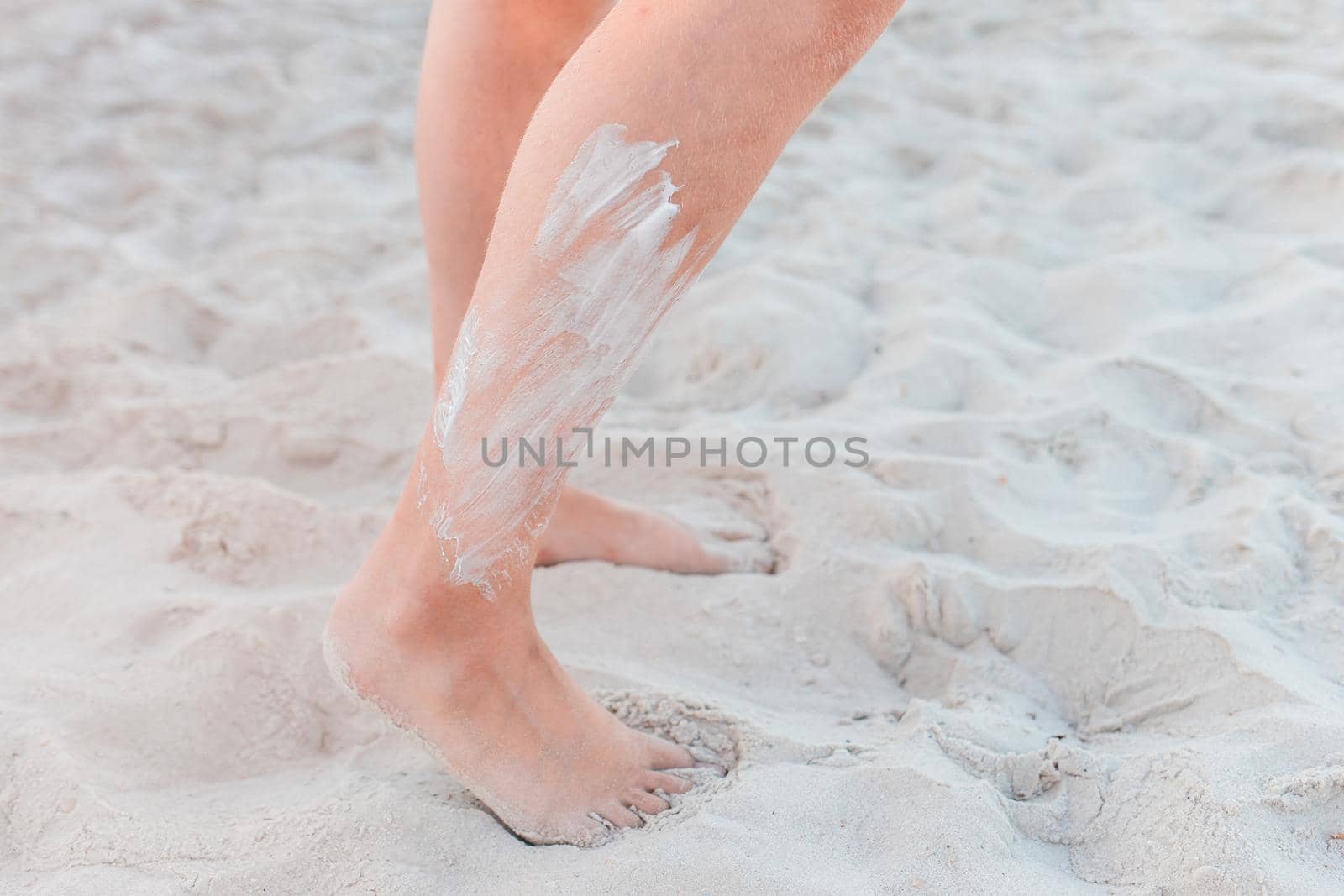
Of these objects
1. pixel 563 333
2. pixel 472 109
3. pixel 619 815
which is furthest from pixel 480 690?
pixel 472 109

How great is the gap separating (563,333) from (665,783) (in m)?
0.43

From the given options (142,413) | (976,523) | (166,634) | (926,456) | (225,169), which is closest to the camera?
Answer: (166,634)

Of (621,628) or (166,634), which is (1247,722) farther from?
(166,634)

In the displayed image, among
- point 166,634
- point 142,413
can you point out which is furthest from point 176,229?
point 166,634

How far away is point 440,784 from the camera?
0.93 metres

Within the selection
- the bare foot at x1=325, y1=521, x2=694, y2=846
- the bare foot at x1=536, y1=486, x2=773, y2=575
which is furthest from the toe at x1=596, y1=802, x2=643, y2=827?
the bare foot at x1=536, y1=486, x2=773, y2=575

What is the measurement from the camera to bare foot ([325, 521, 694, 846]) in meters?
0.85

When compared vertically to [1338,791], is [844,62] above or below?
above

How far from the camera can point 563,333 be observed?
29.0 inches

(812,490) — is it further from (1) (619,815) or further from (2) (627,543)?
(1) (619,815)

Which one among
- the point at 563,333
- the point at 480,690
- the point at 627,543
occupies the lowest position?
the point at 627,543

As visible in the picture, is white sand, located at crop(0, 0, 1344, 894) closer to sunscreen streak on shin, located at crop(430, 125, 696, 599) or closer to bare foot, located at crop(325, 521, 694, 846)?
bare foot, located at crop(325, 521, 694, 846)

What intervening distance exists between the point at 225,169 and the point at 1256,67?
2.37 meters

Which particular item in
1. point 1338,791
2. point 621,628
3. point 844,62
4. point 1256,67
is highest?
point 844,62
